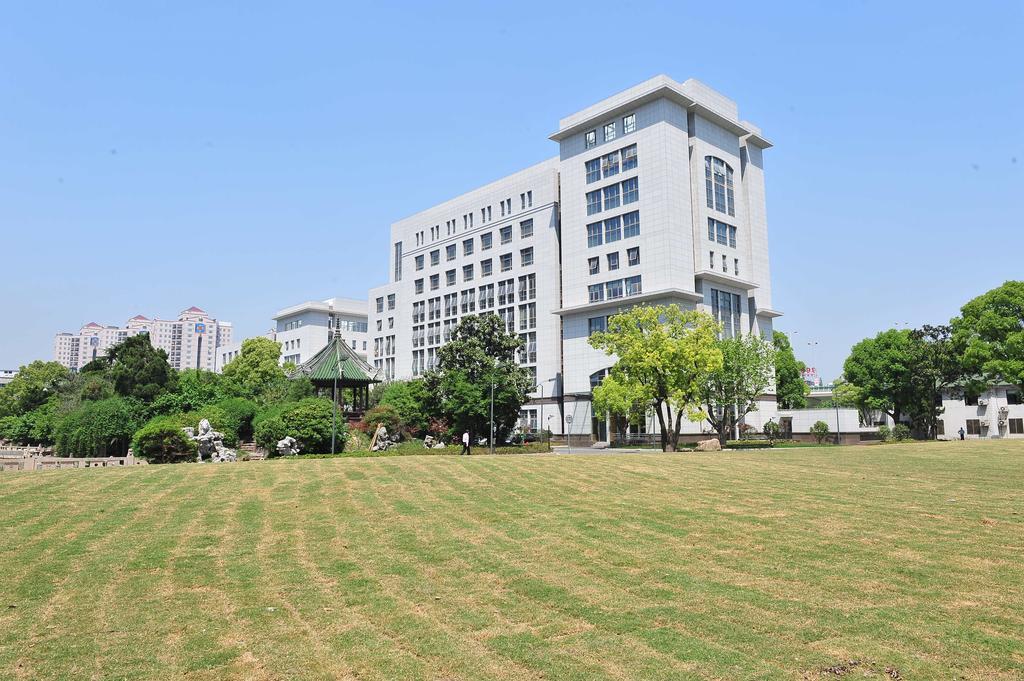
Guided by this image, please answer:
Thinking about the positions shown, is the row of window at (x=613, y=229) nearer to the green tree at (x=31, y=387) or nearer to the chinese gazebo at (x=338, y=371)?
the chinese gazebo at (x=338, y=371)

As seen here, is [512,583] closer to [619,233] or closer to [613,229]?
[619,233]

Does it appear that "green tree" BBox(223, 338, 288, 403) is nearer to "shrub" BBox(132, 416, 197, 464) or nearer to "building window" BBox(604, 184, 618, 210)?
"building window" BBox(604, 184, 618, 210)

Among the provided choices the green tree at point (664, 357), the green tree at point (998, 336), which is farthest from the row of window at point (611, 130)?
the green tree at point (998, 336)

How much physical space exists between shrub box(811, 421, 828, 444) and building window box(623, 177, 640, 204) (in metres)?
27.4

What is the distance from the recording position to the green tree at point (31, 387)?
83375 mm

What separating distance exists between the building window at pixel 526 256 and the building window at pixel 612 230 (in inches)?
483

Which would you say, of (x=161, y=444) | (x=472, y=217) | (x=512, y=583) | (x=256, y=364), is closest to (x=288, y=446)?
(x=161, y=444)

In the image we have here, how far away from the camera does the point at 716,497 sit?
18.6m

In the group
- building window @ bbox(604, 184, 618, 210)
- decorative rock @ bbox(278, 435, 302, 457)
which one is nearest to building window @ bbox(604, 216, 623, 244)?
building window @ bbox(604, 184, 618, 210)

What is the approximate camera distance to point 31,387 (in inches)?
3403

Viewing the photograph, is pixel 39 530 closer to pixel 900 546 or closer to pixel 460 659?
pixel 460 659

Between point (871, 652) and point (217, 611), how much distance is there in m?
7.93

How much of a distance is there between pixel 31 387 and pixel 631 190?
79.7 metres

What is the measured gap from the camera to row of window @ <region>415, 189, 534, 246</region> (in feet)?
261
